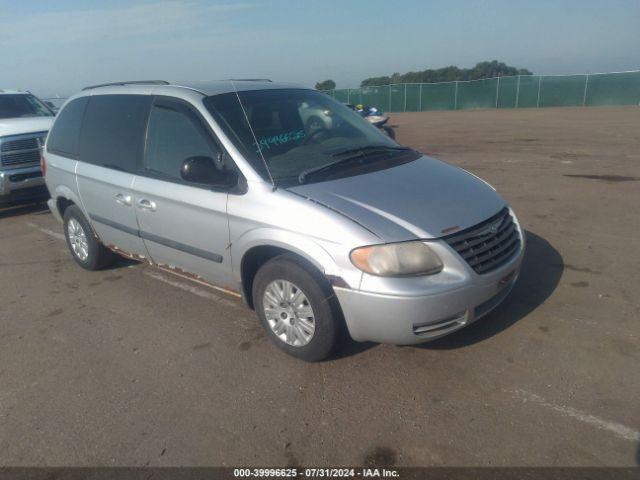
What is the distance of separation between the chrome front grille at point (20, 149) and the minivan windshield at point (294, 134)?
575 cm

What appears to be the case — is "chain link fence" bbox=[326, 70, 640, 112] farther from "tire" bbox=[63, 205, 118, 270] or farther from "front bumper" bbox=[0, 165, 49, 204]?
"tire" bbox=[63, 205, 118, 270]

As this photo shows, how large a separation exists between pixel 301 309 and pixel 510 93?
3482 cm

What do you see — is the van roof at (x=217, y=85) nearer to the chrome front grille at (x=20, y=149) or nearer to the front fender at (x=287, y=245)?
the front fender at (x=287, y=245)

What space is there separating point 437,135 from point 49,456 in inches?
683

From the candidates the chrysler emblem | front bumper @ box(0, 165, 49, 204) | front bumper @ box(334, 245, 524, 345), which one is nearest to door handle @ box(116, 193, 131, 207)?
front bumper @ box(334, 245, 524, 345)

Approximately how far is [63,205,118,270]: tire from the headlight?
3.33 meters

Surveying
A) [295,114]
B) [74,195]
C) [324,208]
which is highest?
[295,114]

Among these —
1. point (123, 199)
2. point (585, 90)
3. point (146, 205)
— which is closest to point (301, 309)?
point (146, 205)

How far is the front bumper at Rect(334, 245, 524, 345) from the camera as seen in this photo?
9.21ft

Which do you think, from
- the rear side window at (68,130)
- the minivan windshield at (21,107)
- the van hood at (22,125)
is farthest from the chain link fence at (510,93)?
the rear side window at (68,130)

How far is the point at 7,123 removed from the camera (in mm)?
8047

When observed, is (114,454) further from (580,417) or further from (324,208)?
(580,417)

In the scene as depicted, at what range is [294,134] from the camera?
3846 millimetres

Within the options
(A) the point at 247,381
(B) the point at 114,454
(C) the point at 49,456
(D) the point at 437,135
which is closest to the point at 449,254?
(A) the point at 247,381
